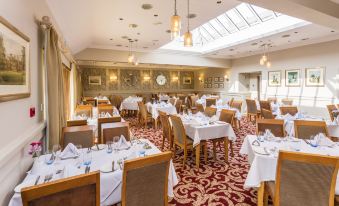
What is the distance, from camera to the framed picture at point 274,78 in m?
8.81

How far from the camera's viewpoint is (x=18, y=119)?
1.85 metres

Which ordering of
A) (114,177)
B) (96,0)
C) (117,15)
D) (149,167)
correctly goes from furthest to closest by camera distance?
(117,15) < (96,0) < (114,177) < (149,167)

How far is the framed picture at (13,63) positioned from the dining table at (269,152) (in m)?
2.52

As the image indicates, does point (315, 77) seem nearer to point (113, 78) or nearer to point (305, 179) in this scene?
point (305, 179)

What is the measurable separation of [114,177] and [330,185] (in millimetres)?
1893

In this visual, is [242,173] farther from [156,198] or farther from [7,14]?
[7,14]

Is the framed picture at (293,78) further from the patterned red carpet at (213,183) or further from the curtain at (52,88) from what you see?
the curtain at (52,88)

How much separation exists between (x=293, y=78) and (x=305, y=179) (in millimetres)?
8061

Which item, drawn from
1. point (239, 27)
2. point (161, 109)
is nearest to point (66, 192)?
point (161, 109)

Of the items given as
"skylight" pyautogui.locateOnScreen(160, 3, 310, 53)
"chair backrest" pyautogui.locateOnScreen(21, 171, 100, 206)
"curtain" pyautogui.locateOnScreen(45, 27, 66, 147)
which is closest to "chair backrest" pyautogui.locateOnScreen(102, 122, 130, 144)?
"curtain" pyautogui.locateOnScreen(45, 27, 66, 147)

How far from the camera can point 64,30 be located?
4.18 metres

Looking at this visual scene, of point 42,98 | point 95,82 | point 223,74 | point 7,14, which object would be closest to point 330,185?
point 7,14

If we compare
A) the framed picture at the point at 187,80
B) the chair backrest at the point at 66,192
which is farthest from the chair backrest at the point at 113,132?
the framed picture at the point at 187,80

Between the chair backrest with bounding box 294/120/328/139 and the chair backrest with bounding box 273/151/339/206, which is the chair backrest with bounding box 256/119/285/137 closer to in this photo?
the chair backrest with bounding box 294/120/328/139
